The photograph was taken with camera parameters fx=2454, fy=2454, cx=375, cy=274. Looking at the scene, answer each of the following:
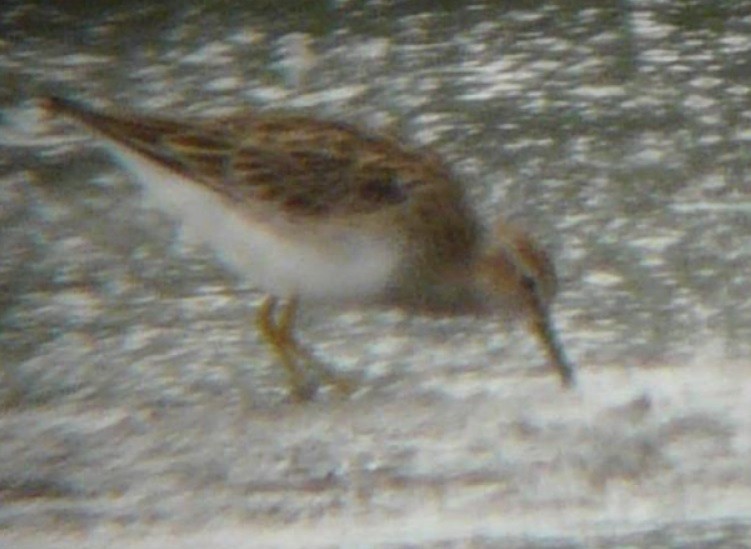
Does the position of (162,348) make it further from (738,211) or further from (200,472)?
(738,211)

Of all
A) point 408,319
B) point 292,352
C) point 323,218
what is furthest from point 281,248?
point 408,319

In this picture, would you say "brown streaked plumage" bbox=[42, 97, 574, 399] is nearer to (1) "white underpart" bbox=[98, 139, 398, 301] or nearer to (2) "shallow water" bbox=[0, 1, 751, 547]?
(1) "white underpart" bbox=[98, 139, 398, 301]

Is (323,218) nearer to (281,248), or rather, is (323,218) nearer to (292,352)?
(281,248)

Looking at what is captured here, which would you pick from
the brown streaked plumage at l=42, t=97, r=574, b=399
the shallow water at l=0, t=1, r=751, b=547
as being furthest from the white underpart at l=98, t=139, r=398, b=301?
the shallow water at l=0, t=1, r=751, b=547

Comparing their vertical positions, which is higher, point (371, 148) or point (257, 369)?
point (371, 148)

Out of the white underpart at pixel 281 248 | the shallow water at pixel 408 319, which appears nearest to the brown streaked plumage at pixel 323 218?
the white underpart at pixel 281 248

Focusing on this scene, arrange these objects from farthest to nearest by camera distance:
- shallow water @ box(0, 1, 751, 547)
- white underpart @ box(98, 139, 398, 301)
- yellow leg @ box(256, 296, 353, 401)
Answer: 1. white underpart @ box(98, 139, 398, 301)
2. yellow leg @ box(256, 296, 353, 401)
3. shallow water @ box(0, 1, 751, 547)

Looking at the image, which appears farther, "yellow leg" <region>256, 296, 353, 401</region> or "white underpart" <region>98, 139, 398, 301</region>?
"white underpart" <region>98, 139, 398, 301</region>

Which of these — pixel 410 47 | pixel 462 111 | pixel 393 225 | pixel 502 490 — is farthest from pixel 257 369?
pixel 410 47
